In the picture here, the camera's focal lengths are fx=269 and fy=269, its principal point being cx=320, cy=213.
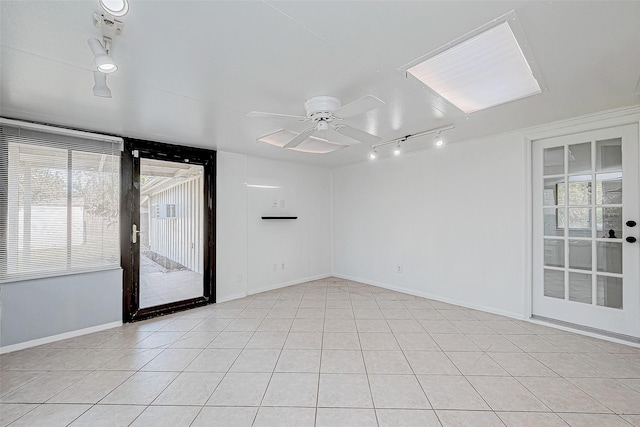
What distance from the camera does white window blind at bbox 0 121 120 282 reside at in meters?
2.67

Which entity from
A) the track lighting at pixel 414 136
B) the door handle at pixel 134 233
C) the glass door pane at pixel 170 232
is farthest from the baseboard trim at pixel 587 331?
the door handle at pixel 134 233

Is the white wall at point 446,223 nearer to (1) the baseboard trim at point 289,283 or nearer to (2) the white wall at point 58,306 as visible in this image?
(1) the baseboard trim at point 289,283

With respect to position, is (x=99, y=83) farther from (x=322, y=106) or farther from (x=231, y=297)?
(x=231, y=297)

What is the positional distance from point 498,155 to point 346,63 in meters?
2.74

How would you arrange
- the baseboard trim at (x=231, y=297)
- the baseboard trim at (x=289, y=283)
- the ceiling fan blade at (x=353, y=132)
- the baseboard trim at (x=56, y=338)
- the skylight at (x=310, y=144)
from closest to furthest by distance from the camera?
1. the ceiling fan blade at (x=353, y=132)
2. the baseboard trim at (x=56, y=338)
3. the skylight at (x=310, y=144)
4. the baseboard trim at (x=231, y=297)
5. the baseboard trim at (x=289, y=283)

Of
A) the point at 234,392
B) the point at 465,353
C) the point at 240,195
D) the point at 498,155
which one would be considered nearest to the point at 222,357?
the point at 234,392

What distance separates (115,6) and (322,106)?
138 centimetres

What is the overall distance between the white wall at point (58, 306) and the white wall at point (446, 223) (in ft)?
12.6

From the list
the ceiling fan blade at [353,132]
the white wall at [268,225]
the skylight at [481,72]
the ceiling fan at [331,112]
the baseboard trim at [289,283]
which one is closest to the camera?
the skylight at [481,72]

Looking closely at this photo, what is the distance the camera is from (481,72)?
2170 mm

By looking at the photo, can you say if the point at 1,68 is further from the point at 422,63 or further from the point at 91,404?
the point at 422,63

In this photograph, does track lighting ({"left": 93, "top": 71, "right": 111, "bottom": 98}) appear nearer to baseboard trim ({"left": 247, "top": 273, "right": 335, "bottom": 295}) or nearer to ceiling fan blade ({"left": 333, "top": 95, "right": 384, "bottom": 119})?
ceiling fan blade ({"left": 333, "top": 95, "right": 384, "bottom": 119})

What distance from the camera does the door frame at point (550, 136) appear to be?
8.86 feet

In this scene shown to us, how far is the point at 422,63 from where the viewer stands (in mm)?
1905
